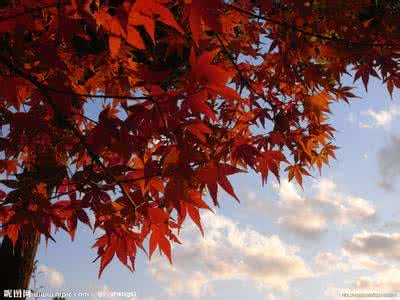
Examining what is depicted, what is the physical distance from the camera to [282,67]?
3342mm

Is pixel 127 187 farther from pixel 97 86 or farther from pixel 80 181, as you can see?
pixel 97 86

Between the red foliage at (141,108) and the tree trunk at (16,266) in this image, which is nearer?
the red foliage at (141,108)

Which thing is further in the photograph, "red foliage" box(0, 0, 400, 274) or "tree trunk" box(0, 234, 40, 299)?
"tree trunk" box(0, 234, 40, 299)

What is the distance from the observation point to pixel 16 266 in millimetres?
3934

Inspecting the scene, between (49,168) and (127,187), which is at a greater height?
(49,168)

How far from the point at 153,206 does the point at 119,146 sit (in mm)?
339

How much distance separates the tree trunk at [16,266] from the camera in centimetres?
389

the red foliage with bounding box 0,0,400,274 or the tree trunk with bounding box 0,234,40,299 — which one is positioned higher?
the red foliage with bounding box 0,0,400,274

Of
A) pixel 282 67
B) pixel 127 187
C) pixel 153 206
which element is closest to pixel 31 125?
pixel 127 187

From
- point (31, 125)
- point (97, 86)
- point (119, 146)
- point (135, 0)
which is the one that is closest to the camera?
point (135, 0)

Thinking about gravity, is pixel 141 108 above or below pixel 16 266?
above

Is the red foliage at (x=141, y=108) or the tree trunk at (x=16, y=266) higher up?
the red foliage at (x=141, y=108)

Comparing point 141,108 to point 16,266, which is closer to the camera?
point 141,108

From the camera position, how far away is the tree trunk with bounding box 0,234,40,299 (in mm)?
3895
